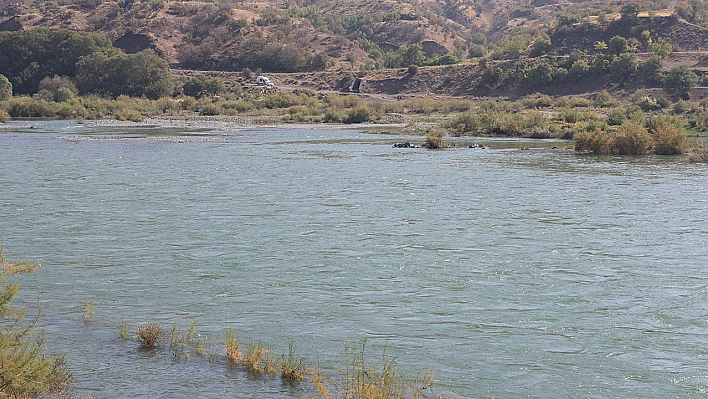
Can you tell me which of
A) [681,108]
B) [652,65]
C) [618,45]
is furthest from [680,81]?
[618,45]

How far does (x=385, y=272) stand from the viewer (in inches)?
547

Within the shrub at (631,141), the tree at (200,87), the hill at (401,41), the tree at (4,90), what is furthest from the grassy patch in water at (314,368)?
the tree at (200,87)

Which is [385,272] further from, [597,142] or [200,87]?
[200,87]

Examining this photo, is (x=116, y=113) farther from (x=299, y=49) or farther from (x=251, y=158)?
(x=299, y=49)

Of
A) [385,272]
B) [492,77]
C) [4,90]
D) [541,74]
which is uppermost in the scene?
[541,74]

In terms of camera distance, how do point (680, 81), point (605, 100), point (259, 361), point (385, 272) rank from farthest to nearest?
point (605, 100)
point (680, 81)
point (385, 272)
point (259, 361)

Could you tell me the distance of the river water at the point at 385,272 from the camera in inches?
364

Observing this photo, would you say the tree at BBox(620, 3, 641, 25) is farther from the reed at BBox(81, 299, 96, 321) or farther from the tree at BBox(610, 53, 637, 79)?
the reed at BBox(81, 299, 96, 321)

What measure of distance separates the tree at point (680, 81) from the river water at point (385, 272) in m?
42.8

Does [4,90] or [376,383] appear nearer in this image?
[376,383]

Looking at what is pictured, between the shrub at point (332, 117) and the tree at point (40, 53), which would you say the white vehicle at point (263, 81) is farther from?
the shrub at point (332, 117)

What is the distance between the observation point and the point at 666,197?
2209cm

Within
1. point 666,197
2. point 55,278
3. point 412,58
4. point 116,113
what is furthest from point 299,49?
point 55,278

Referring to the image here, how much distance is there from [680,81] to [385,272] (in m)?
60.9
